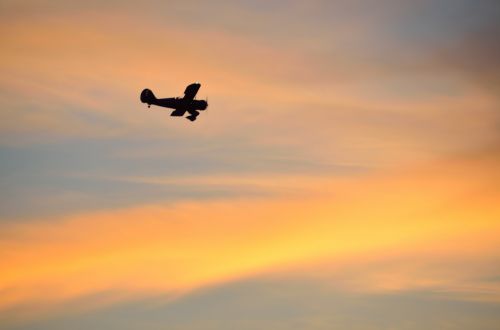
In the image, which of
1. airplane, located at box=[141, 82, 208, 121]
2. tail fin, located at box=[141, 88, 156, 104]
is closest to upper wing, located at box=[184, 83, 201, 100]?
Answer: airplane, located at box=[141, 82, 208, 121]

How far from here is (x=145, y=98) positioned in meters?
115

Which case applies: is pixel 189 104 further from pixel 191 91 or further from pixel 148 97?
pixel 148 97

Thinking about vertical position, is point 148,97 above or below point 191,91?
above

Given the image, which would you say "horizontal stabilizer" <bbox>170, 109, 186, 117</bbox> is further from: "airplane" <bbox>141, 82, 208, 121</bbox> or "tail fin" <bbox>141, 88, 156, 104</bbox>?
"tail fin" <bbox>141, 88, 156, 104</bbox>

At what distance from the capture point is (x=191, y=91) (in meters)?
108

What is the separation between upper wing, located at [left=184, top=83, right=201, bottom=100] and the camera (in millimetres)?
107688

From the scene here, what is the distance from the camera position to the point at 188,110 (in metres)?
109

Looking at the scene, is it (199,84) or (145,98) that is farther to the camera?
(145,98)

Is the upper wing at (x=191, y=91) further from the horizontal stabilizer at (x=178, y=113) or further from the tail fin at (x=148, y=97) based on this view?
the tail fin at (x=148, y=97)

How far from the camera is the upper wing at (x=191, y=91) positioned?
10769 centimetres

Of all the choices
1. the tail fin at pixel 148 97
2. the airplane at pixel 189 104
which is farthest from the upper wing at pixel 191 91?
the tail fin at pixel 148 97

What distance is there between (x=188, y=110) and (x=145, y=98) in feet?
29.0

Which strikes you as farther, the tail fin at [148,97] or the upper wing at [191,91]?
the tail fin at [148,97]

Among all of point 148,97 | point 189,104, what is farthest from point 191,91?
point 148,97
